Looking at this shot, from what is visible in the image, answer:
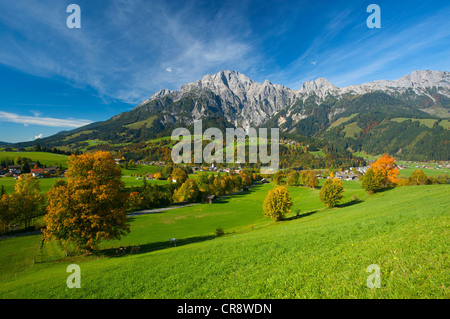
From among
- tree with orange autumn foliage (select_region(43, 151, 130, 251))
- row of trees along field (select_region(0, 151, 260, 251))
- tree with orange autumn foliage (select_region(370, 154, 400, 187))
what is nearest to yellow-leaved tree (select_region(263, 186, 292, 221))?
tree with orange autumn foliage (select_region(370, 154, 400, 187))

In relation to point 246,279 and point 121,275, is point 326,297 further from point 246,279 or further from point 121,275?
point 121,275

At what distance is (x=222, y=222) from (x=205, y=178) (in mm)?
50786

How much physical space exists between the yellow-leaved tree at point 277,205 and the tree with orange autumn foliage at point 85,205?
3268cm

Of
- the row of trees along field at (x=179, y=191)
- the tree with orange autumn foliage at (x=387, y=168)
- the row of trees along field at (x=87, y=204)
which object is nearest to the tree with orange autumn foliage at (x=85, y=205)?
the row of trees along field at (x=87, y=204)

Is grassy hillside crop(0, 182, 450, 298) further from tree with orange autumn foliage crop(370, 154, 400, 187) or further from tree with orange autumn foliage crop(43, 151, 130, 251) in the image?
tree with orange autumn foliage crop(370, 154, 400, 187)

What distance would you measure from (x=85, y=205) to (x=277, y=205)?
37.9 metres

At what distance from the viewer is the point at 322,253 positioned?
11.2m

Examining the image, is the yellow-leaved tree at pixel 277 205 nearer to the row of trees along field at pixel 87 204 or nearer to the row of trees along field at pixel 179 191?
the row of trees along field at pixel 87 204

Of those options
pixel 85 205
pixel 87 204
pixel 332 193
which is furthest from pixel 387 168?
pixel 85 205

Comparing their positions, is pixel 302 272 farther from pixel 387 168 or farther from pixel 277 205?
pixel 387 168

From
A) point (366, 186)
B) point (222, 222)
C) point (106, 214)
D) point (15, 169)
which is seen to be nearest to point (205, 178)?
point (222, 222)

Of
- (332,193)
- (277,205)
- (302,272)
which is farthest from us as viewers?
(332,193)

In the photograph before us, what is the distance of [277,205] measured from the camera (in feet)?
145

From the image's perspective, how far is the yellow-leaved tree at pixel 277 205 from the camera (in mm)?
44188
